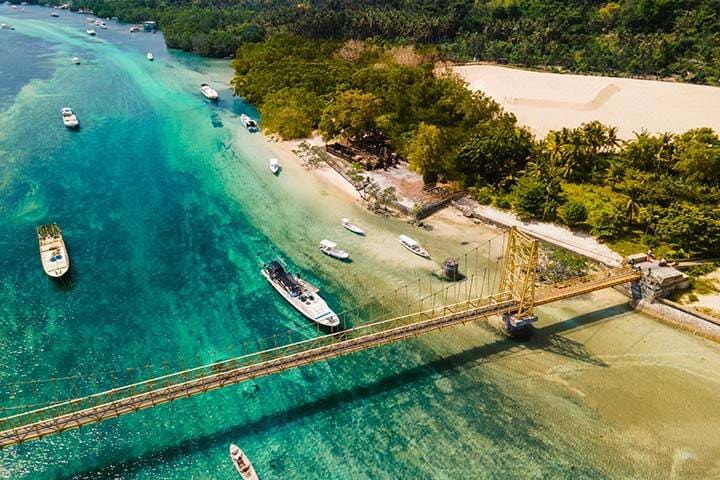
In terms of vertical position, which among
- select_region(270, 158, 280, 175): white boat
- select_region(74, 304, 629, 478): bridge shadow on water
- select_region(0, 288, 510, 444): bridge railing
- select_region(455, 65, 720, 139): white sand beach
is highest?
select_region(455, 65, 720, 139): white sand beach

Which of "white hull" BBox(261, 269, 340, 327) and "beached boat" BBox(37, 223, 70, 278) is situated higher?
"beached boat" BBox(37, 223, 70, 278)

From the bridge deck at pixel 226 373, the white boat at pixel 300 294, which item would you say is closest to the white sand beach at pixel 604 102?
the bridge deck at pixel 226 373

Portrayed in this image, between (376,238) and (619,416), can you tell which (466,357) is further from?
(376,238)

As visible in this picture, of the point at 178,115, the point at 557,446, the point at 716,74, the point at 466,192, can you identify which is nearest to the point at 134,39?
the point at 178,115

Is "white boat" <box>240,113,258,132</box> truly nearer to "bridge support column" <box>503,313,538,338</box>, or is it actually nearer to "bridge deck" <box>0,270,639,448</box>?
"bridge deck" <box>0,270,639,448</box>

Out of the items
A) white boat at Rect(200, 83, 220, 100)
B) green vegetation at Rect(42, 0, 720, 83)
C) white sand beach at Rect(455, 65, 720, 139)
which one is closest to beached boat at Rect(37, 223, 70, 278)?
white boat at Rect(200, 83, 220, 100)

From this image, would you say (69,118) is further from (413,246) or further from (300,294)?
(413,246)

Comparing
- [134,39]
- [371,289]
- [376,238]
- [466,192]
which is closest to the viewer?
[371,289]

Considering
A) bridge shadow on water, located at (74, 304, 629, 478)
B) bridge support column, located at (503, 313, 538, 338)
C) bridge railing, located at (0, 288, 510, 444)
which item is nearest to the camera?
bridge railing, located at (0, 288, 510, 444)
